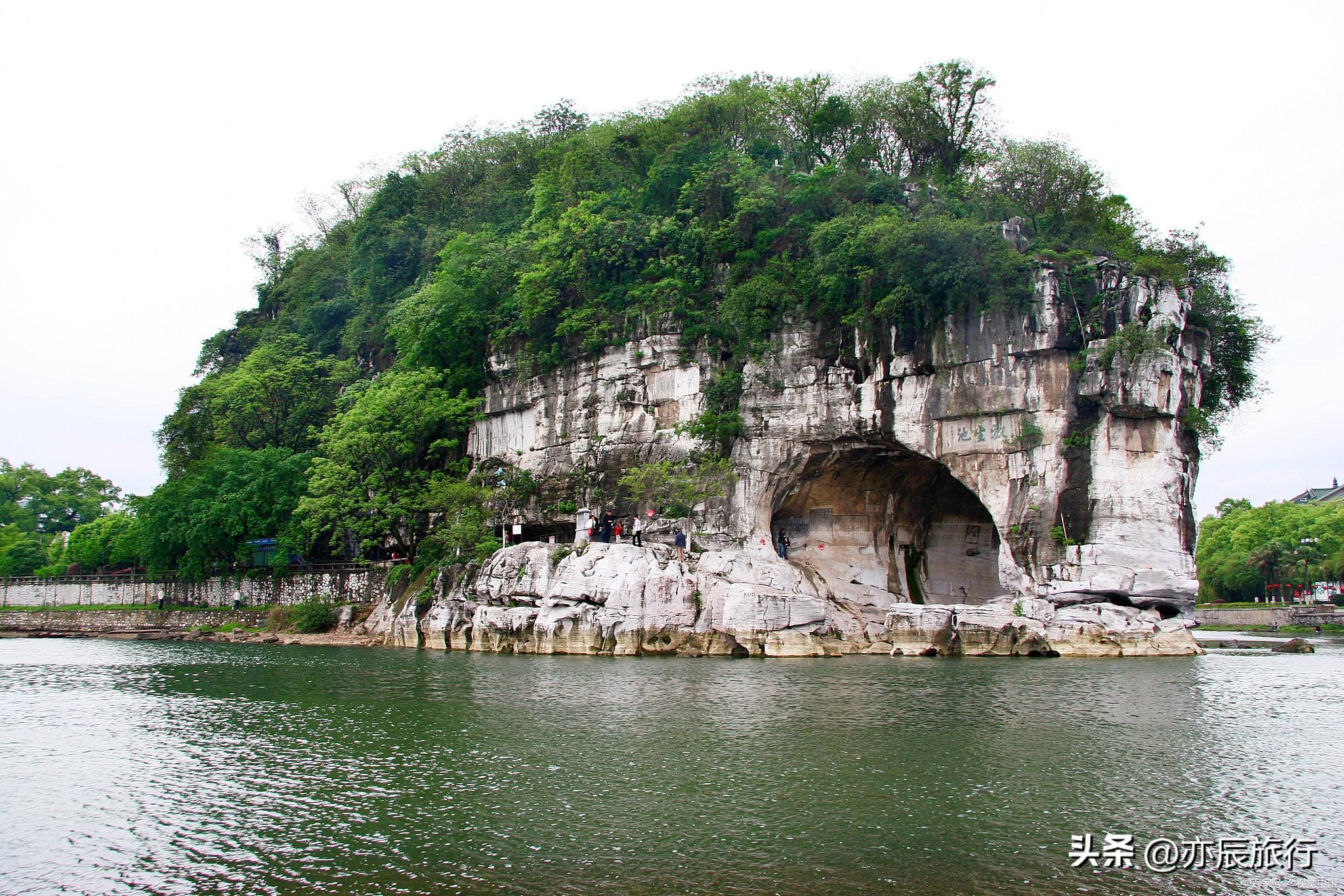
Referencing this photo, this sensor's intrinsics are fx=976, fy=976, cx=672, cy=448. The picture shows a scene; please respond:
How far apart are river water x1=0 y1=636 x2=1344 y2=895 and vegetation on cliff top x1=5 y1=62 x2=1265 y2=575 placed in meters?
16.2

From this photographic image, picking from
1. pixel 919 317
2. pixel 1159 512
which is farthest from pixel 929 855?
pixel 919 317

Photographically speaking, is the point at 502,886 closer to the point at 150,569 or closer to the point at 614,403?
the point at 614,403

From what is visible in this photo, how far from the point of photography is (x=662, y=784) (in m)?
12.5

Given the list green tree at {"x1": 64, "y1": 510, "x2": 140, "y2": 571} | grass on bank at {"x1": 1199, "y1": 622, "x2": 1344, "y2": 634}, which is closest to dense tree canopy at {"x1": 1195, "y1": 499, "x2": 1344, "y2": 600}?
grass on bank at {"x1": 1199, "y1": 622, "x2": 1344, "y2": 634}

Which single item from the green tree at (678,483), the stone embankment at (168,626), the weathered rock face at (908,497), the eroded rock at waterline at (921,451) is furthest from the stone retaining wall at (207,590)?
the green tree at (678,483)

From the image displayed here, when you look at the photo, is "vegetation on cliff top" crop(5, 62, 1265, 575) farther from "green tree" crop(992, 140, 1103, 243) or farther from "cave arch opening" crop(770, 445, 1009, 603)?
"cave arch opening" crop(770, 445, 1009, 603)

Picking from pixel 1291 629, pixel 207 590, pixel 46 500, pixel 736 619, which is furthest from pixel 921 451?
pixel 46 500

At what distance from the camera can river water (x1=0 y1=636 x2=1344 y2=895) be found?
9.23m

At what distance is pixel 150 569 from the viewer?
1901 inches

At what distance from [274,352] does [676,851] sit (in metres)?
49.0

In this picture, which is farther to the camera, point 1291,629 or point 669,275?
point 1291,629

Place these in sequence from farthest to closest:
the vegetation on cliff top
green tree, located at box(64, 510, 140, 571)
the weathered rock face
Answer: green tree, located at box(64, 510, 140, 571) < the vegetation on cliff top < the weathered rock face

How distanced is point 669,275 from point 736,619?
15.7m

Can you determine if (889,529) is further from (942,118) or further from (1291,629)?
(1291,629)
